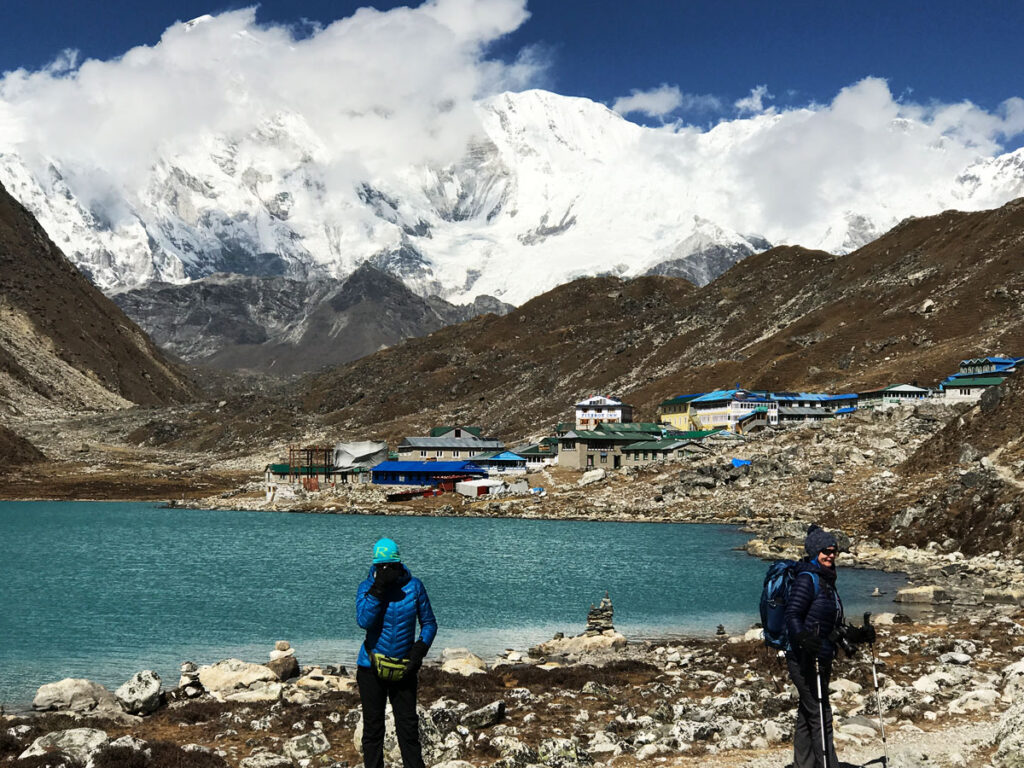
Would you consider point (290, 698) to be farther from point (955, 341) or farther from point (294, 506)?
point (955, 341)

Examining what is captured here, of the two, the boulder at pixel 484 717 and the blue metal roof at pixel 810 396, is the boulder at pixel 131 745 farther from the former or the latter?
the blue metal roof at pixel 810 396

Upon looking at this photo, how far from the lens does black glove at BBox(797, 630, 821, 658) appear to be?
15.6m

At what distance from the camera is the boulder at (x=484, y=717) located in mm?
22672

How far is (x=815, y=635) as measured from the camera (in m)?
15.7

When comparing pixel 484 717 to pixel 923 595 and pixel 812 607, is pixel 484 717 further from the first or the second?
pixel 923 595

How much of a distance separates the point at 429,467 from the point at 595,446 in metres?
23.4

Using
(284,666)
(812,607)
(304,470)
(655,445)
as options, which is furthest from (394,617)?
(304,470)

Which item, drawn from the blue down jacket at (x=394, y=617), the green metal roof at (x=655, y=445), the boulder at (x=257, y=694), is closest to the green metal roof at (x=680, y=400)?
the green metal roof at (x=655, y=445)

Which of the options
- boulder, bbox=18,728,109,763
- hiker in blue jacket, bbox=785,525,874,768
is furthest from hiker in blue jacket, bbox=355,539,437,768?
boulder, bbox=18,728,109,763

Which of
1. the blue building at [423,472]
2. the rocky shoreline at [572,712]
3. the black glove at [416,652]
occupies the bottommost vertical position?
the rocky shoreline at [572,712]

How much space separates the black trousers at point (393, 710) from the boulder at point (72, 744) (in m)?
6.84

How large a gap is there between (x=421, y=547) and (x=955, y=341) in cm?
11444

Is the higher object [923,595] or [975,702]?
[975,702]

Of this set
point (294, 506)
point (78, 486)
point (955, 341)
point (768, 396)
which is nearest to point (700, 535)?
point (294, 506)
